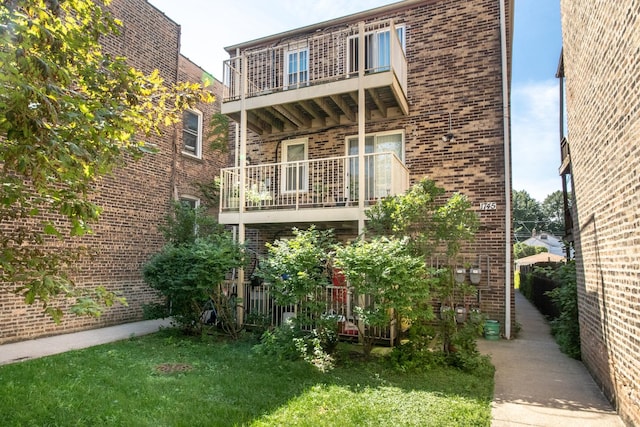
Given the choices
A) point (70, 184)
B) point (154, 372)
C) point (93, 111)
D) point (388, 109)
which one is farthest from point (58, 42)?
point (388, 109)

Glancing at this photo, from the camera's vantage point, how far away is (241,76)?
358 inches

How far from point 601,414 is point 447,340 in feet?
7.41

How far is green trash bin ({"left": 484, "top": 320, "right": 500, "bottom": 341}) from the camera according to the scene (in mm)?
8047

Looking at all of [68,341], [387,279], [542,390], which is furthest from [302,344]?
[68,341]

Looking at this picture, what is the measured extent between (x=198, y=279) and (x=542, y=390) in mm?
5913

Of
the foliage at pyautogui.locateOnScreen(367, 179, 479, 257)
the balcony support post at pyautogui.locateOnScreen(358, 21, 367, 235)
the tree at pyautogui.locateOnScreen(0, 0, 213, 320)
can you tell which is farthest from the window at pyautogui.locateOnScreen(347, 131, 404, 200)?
the tree at pyautogui.locateOnScreen(0, 0, 213, 320)

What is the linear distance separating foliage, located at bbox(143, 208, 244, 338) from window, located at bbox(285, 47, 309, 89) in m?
5.17

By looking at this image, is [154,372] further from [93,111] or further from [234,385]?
[93,111]

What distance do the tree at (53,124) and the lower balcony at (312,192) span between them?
4.99 metres

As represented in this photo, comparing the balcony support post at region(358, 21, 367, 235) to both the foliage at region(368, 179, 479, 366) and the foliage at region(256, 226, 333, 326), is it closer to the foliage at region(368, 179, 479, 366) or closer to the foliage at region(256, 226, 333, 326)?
the foliage at region(368, 179, 479, 366)

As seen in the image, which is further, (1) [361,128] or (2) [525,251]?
(2) [525,251]

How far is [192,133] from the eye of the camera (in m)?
12.7

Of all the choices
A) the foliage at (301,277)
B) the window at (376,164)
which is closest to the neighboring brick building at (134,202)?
the foliage at (301,277)

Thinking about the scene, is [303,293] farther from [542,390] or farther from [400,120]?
[400,120]
